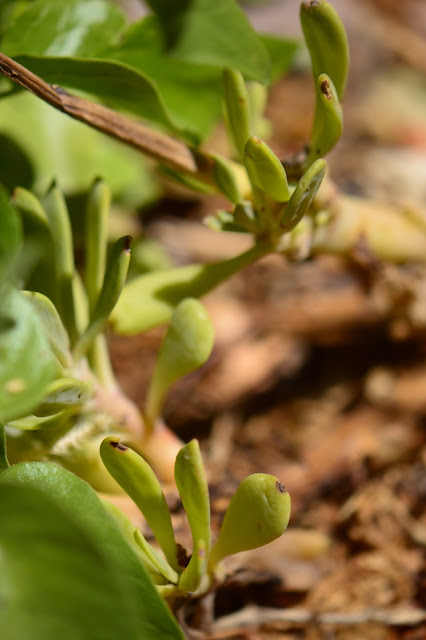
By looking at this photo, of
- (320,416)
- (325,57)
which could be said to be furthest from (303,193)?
(320,416)

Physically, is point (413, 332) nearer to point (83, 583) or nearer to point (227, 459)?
point (227, 459)

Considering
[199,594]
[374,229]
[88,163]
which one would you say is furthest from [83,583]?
[88,163]

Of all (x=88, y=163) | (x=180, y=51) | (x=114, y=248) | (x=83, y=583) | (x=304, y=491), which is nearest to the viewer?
(x=83, y=583)

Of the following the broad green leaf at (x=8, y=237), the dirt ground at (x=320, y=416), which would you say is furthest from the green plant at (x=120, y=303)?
the dirt ground at (x=320, y=416)

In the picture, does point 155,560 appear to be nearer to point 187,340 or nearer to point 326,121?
point 187,340

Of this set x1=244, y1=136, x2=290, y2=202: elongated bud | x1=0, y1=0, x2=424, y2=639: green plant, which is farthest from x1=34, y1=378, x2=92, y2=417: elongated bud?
x1=244, y1=136, x2=290, y2=202: elongated bud

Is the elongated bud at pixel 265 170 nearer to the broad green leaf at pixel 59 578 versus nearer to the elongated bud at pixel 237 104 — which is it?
the elongated bud at pixel 237 104

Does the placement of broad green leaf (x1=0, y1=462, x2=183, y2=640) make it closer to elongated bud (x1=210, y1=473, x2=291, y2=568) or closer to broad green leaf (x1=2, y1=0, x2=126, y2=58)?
elongated bud (x1=210, y1=473, x2=291, y2=568)
